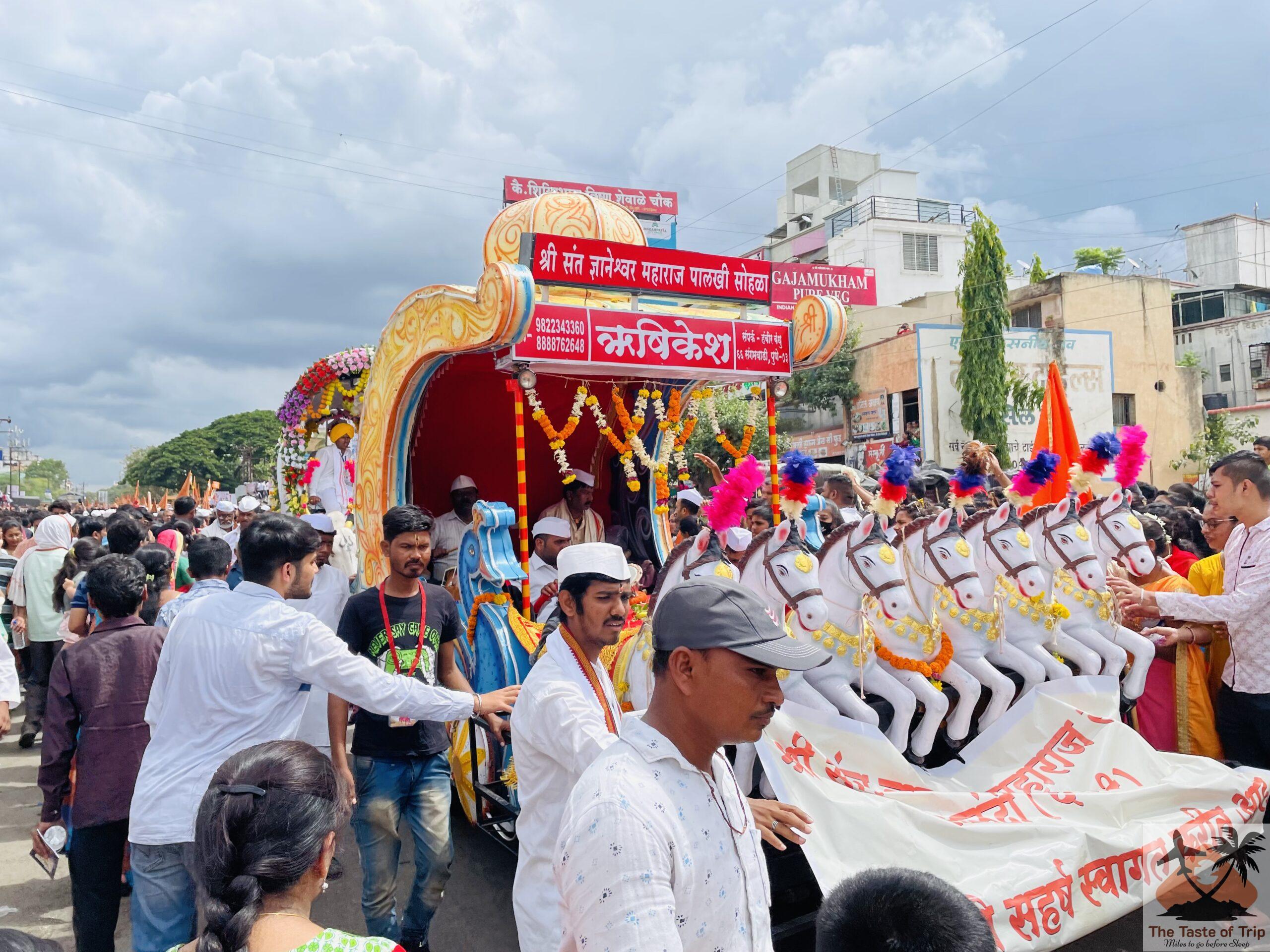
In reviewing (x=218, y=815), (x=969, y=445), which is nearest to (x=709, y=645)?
(x=218, y=815)

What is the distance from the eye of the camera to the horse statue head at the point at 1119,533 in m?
5.47

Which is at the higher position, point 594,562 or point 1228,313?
point 1228,313

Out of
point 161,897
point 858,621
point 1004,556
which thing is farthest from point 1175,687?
point 161,897

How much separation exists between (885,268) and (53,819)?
3287 cm

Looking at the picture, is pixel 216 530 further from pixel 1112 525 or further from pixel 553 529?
pixel 1112 525

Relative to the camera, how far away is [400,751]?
3406 millimetres

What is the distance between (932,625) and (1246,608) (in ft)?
4.93

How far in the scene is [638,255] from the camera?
5.48 metres

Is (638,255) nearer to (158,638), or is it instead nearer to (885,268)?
(158,638)

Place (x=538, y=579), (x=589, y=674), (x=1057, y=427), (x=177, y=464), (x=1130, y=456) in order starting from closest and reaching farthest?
(x=589, y=674) → (x=538, y=579) → (x=1130, y=456) → (x=1057, y=427) → (x=177, y=464)

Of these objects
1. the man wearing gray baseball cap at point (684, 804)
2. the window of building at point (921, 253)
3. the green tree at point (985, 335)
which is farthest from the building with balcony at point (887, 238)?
the man wearing gray baseball cap at point (684, 804)

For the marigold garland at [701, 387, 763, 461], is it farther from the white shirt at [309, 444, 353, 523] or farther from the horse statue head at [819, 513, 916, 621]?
the white shirt at [309, 444, 353, 523]

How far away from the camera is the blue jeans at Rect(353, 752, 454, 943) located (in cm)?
337

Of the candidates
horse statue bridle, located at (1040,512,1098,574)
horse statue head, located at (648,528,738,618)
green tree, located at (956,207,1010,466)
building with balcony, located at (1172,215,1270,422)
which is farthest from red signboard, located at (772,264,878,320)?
horse statue head, located at (648,528,738,618)
